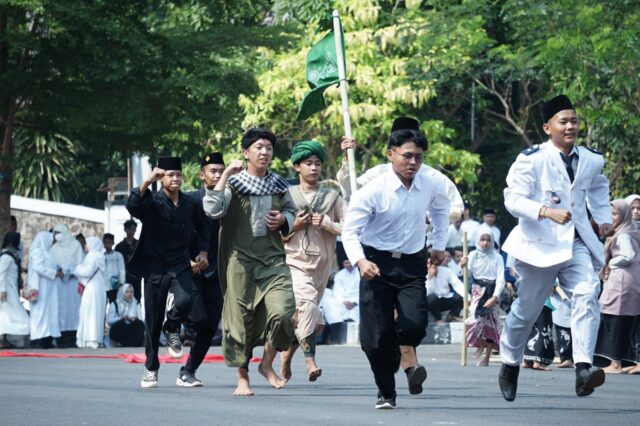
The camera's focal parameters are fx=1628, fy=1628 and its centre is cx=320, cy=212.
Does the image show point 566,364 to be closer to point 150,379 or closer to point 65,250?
point 150,379

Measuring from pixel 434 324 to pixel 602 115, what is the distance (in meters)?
4.41

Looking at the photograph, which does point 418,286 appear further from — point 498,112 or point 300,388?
point 498,112

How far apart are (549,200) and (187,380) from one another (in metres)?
4.28

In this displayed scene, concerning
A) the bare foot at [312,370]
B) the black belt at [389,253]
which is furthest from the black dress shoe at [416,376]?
the bare foot at [312,370]

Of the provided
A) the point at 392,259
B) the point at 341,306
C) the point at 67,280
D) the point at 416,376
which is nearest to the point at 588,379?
the point at 416,376

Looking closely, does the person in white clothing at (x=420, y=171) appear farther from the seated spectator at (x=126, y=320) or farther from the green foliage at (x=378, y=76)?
the green foliage at (x=378, y=76)

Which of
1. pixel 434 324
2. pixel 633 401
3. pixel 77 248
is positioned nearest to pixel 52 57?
pixel 77 248

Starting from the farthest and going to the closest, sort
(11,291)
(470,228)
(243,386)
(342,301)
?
(470,228) → (342,301) → (11,291) → (243,386)

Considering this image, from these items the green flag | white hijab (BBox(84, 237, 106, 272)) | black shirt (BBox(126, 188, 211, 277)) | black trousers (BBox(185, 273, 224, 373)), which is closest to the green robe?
black trousers (BBox(185, 273, 224, 373))

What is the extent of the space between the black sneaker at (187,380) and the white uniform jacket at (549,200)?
12.5ft

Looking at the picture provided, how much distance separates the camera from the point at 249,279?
42.6ft

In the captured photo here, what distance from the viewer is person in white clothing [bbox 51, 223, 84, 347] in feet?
83.2

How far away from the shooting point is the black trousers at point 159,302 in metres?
13.8

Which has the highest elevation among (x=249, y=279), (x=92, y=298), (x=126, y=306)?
(x=92, y=298)
